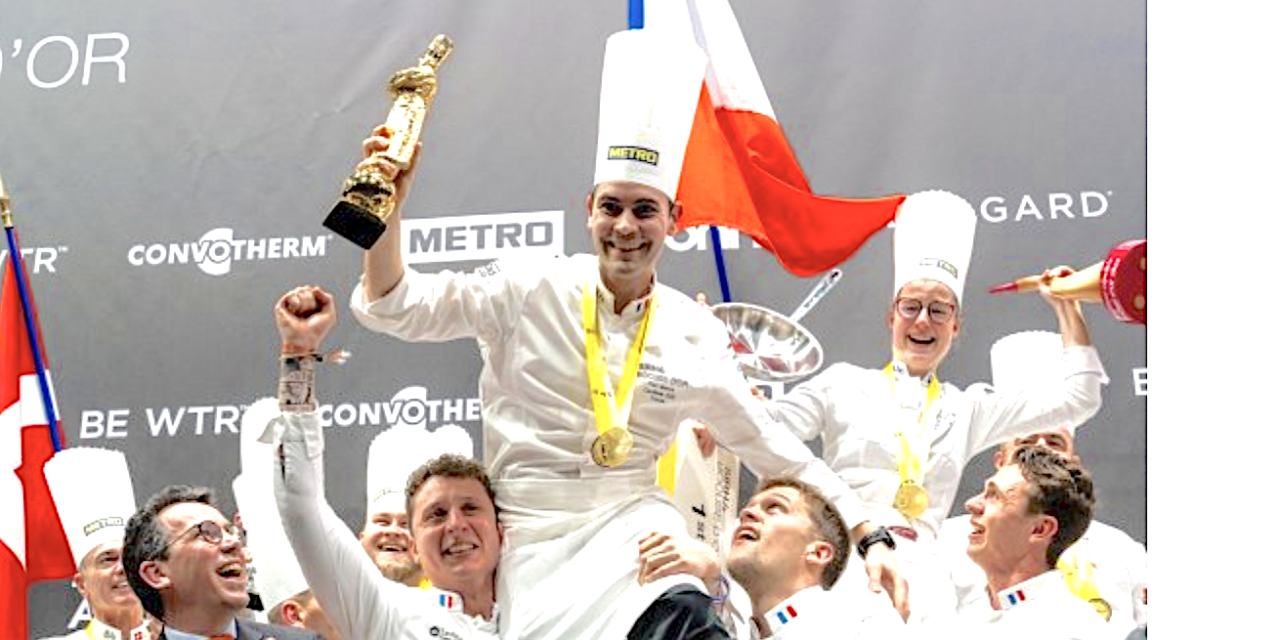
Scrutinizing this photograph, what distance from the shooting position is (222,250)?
5.50m

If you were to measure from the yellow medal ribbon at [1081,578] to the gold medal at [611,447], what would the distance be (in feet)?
4.45

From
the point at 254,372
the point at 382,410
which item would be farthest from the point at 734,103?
the point at 254,372

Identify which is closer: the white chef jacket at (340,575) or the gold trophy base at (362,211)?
the gold trophy base at (362,211)

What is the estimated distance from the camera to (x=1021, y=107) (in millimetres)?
5137

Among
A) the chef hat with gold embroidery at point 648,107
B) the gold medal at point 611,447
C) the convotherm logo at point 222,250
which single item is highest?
the convotherm logo at point 222,250

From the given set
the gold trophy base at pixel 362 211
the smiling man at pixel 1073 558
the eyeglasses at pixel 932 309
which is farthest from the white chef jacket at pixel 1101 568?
the gold trophy base at pixel 362 211

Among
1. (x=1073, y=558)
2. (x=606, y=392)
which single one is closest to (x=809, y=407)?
(x=1073, y=558)

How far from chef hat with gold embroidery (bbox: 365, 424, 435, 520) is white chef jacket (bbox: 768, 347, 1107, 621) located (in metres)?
0.96

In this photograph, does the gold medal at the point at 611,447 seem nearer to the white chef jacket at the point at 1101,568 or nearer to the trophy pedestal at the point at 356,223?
the trophy pedestal at the point at 356,223

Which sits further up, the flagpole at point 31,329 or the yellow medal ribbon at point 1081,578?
the flagpole at point 31,329

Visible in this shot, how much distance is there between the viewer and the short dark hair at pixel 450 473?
3174mm

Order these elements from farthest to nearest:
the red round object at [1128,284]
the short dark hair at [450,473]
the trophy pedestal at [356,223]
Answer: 1. the short dark hair at [450,473]
2. the trophy pedestal at [356,223]
3. the red round object at [1128,284]
